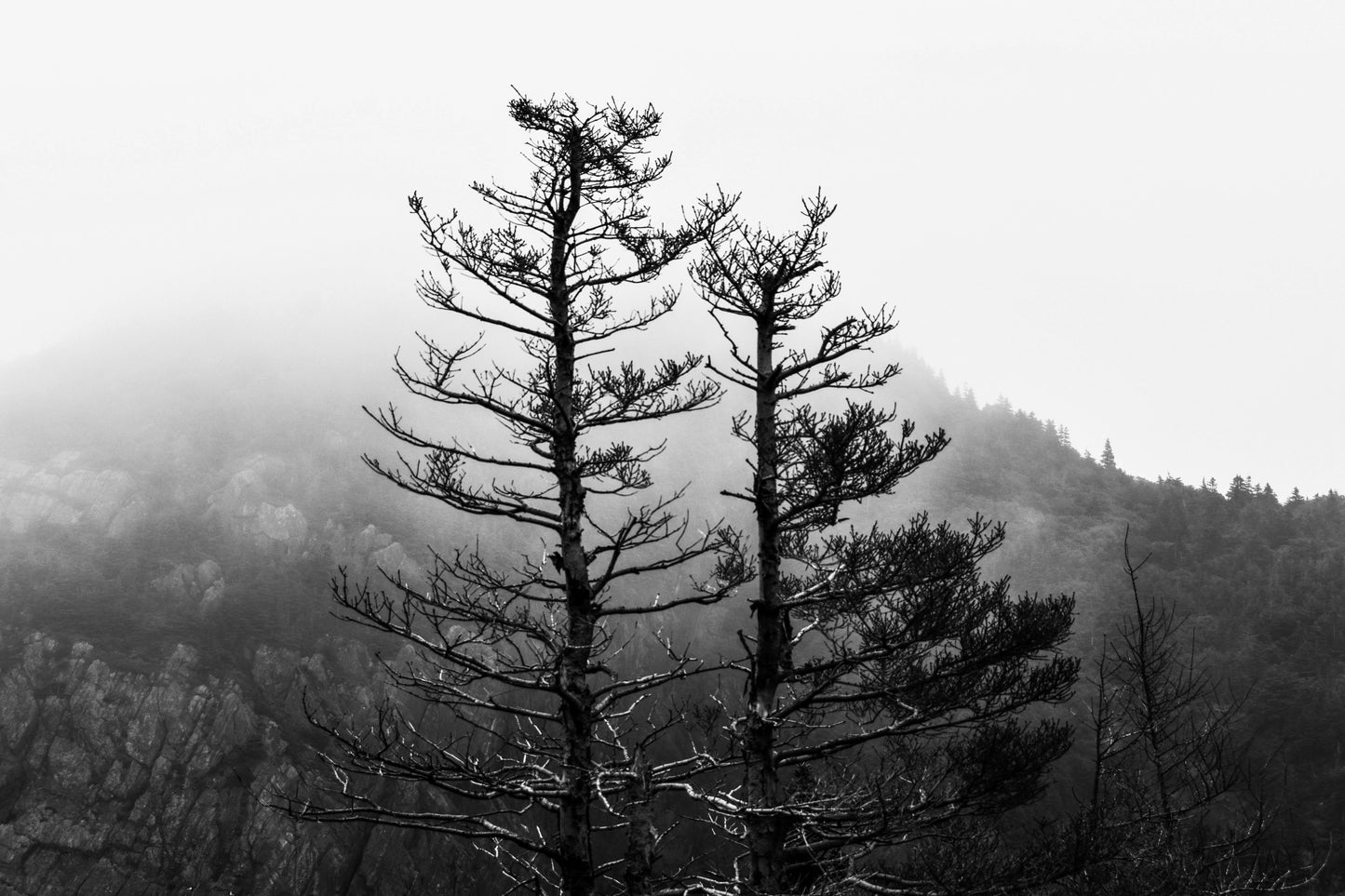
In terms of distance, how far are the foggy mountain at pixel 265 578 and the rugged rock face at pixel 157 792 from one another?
0.38 ft

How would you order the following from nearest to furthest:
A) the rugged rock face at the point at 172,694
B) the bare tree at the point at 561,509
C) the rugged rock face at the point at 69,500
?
1. the bare tree at the point at 561,509
2. the rugged rock face at the point at 172,694
3. the rugged rock face at the point at 69,500

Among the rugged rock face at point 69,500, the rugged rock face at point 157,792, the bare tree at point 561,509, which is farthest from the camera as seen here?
the rugged rock face at point 69,500

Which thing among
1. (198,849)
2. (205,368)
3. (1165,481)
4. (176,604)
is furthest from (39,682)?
(1165,481)

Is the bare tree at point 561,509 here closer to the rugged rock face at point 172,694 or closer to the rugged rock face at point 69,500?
the rugged rock face at point 172,694

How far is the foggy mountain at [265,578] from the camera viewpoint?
39.7 meters

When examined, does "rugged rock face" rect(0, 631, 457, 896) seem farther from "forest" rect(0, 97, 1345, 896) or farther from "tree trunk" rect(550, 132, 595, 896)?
"tree trunk" rect(550, 132, 595, 896)

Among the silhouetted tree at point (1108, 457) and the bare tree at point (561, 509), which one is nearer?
the bare tree at point (561, 509)

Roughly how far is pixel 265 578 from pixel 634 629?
50310 millimetres

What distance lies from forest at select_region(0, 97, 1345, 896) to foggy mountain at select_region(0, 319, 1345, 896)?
287mm

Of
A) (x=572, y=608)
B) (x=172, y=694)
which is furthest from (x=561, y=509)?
(x=172, y=694)

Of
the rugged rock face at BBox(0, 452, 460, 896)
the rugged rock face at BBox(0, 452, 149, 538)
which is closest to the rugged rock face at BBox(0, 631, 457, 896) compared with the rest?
the rugged rock face at BBox(0, 452, 460, 896)

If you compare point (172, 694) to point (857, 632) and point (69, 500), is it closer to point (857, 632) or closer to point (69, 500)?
point (69, 500)

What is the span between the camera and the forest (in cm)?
674

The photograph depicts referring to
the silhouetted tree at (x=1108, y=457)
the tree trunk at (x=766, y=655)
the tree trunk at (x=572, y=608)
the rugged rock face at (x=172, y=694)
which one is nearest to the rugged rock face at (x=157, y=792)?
the rugged rock face at (x=172, y=694)
